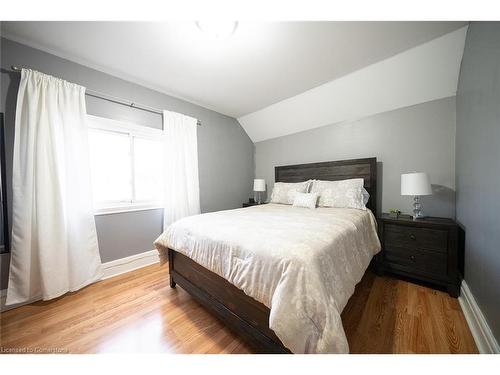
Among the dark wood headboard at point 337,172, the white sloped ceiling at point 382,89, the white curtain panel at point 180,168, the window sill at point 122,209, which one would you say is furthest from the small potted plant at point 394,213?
the window sill at point 122,209

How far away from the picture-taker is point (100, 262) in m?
2.02

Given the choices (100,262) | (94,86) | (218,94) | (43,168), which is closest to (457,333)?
(100,262)

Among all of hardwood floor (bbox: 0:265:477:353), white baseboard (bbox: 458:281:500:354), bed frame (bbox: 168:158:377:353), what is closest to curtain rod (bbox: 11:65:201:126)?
bed frame (bbox: 168:158:377:353)

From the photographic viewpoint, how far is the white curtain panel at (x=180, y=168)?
256 cm

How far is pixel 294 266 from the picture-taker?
884mm

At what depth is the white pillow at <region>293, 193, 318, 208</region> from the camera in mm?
2420

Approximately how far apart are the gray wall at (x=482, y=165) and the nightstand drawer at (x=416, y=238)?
6.9 inches

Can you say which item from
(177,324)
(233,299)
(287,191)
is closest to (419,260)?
(287,191)

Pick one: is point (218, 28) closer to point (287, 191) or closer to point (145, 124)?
point (145, 124)

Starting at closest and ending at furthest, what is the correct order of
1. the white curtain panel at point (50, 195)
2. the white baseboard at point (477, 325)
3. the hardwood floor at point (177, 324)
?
the white baseboard at point (477, 325)
the hardwood floor at point (177, 324)
the white curtain panel at point (50, 195)

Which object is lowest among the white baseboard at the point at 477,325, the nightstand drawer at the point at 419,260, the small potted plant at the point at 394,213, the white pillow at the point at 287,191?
the white baseboard at the point at 477,325

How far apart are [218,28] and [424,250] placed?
284 centimetres

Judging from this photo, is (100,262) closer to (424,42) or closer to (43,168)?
(43,168)

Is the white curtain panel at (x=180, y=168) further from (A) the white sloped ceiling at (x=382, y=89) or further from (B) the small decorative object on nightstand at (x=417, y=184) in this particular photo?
(B) the small decorative object on nightstand at (x=417, y=184)
